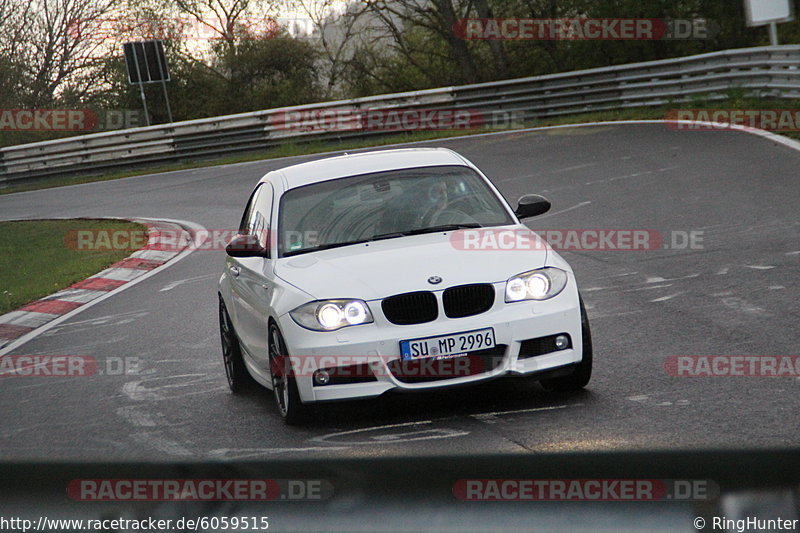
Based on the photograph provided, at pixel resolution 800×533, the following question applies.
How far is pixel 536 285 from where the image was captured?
5.91 meters

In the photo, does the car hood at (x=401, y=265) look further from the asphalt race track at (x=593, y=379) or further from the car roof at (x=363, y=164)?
the car roof at (x=363, y=164)

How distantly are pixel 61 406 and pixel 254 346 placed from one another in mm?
1594

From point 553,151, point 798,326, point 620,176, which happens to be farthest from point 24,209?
point 798,326

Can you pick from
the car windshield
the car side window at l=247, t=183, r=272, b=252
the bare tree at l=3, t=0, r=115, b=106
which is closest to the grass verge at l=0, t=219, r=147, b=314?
the car side window at l=247, t=183, r=272, b=252

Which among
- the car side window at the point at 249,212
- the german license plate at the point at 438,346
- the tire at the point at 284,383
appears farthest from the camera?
the car side window at the point at 249,212

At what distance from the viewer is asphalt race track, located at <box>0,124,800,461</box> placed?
5.32m

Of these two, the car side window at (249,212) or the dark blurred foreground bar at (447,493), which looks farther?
the car side window at (249,212)

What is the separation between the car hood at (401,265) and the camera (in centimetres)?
579

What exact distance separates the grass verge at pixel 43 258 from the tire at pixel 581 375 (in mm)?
7808

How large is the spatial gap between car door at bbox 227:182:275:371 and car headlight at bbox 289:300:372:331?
472 millimetres

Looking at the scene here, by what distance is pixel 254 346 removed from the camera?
265 inches

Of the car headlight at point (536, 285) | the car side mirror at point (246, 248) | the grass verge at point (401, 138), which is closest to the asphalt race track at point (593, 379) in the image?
the car headlight at point (536, 285)

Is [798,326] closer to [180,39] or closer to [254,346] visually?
[254,346]

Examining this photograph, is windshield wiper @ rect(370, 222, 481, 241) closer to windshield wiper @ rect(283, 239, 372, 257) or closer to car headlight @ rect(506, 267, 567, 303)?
windshield wiper @ rect(283, 239, 372, 257)
